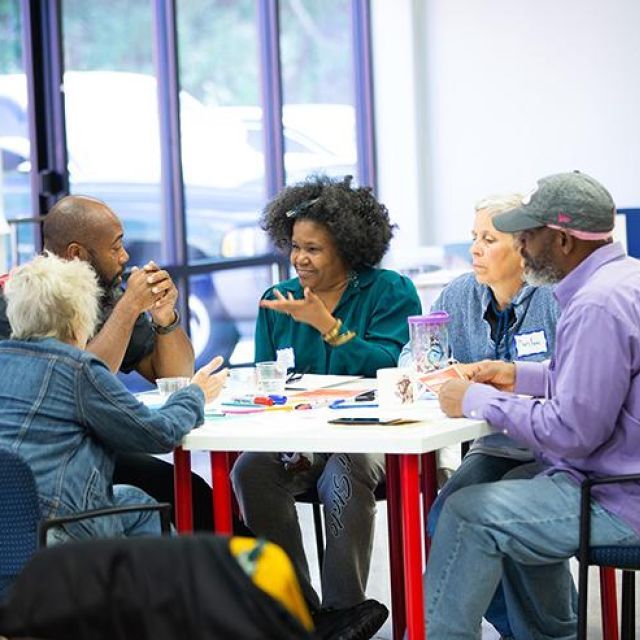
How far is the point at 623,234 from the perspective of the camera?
771 cm

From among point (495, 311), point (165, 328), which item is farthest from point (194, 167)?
→ point (495, 311)

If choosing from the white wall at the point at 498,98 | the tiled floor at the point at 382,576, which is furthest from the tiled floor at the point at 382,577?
the white wall at the point at 498,98

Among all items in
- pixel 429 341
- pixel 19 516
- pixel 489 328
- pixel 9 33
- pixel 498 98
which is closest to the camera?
pixel 19 516

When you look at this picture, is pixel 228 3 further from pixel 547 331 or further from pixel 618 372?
pixel 618 372

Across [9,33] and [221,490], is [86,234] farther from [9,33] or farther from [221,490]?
[9,33]

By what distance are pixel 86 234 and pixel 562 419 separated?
64.5 inches

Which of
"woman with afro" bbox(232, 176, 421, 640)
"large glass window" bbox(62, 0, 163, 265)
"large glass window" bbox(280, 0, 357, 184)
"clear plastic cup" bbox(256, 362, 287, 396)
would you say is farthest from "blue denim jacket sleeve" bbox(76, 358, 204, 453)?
"large glass window" bbox(280, 0, 357, 184)

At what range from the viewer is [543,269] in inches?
118

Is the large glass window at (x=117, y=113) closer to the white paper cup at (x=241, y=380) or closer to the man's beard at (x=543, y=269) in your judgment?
the white paper cup at (x=241, y=380)

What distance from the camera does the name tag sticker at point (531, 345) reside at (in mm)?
3588

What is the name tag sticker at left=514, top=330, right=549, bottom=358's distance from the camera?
11.8 ft

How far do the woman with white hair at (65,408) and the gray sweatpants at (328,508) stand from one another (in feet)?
2.33

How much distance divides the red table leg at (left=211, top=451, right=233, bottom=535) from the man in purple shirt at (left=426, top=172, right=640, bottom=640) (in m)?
0.48

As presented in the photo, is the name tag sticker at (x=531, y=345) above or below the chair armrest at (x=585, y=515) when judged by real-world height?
above
